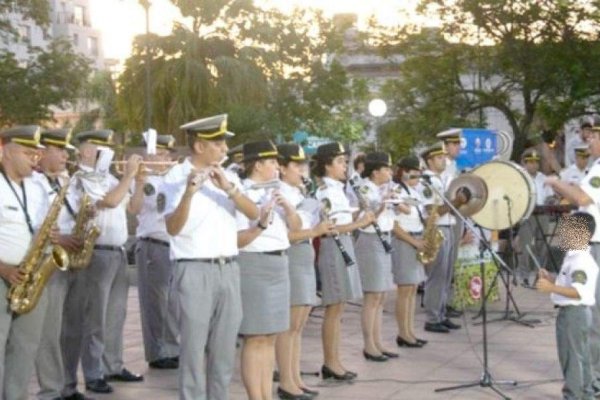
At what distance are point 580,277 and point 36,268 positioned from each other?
3916 millimetres

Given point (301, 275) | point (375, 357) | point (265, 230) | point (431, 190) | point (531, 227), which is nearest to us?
point (265, 230)

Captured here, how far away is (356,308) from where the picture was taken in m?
15.2

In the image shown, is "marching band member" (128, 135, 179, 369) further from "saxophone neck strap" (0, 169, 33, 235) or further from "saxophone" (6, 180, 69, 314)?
"saxophone neck strap" (0, 169, 33, 235)

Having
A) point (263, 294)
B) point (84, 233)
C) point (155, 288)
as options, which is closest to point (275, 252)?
point (263, 294)

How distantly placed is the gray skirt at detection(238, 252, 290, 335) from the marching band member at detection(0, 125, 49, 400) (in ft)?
4.56

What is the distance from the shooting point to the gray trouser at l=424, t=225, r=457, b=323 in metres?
12.8

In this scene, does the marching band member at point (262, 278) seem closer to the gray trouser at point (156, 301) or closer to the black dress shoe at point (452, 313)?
the gray trouser at point (156, 301)

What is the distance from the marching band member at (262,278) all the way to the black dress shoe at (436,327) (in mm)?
5221

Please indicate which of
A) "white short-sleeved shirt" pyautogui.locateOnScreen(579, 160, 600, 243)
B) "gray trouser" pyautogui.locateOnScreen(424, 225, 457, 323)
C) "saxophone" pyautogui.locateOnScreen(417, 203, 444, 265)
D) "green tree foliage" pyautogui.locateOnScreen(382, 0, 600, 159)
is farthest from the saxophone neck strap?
"green tree foliage" pyautogui.locateOnScreen(382, 0, 600, 159)

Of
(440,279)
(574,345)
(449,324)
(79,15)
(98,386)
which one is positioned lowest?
(98,386)

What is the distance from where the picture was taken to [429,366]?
1059 cm

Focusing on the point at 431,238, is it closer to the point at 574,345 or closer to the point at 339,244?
the point at 339,244

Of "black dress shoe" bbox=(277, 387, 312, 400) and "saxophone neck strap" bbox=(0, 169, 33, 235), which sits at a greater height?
"saxophone neck strap" bbox=(0, 169, 33, 235)

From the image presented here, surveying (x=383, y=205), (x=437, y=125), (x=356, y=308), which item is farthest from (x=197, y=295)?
(x=437, y=125)
